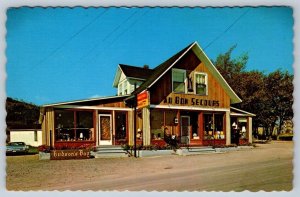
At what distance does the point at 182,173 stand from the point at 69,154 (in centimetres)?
356

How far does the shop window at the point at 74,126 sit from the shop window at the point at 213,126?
440 centimetres

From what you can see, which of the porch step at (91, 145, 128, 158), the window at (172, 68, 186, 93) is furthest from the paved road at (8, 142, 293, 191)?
the window at (172, 68, 186, 93)

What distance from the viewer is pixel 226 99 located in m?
10.9

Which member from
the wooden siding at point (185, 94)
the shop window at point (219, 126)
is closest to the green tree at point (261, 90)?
the wooden siding at point (185, 94)

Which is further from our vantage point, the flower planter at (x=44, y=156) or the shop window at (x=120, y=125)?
the shop window at (x=120, y=125)

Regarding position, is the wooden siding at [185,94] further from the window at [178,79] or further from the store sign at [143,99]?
the store sign at [143,99]

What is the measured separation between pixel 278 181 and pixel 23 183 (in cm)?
551

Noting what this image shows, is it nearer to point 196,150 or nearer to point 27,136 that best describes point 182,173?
point 196,150

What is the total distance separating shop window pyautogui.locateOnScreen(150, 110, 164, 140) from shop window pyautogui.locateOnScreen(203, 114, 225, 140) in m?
1.83

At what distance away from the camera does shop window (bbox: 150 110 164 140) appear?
11079 millimetres

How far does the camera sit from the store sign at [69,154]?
8.94 m

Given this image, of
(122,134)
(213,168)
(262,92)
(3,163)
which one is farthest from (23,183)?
(262,92)

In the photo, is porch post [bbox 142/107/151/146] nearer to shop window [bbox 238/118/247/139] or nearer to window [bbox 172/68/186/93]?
window [bbox 172/68/186/93]

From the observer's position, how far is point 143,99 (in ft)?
35.8
